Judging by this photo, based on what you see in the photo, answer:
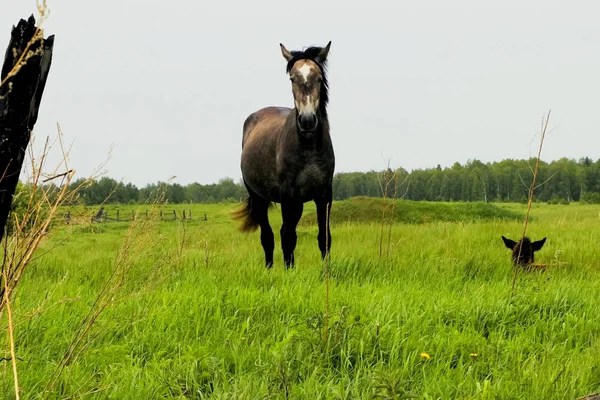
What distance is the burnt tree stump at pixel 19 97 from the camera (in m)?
1.79

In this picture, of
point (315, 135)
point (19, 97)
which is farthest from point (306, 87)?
point (19, 97)

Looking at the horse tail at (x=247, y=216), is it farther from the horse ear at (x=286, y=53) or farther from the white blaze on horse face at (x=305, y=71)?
the white blaze on horse face at (x=305, y=71)

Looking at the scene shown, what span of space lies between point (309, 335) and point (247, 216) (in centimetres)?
574

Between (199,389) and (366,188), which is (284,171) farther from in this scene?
(366,188)

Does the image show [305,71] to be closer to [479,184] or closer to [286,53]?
[286,53]

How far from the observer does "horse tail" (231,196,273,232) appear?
8.59 m

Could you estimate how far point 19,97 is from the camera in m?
1.81

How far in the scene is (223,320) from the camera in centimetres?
365

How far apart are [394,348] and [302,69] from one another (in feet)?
12.3

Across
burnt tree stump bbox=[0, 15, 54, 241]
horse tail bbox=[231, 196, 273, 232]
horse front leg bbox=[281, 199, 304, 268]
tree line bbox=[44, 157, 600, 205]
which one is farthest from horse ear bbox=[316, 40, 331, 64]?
tree line bbox=[44, 157, 600, 205]

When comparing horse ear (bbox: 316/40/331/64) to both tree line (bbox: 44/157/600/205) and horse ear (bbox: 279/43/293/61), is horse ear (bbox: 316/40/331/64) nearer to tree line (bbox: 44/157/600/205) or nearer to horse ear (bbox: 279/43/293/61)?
horse ear (bbox: 279/43/293/61)

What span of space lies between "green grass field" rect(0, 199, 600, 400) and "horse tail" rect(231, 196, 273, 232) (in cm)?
282

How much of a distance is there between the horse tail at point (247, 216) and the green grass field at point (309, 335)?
9.25 feet

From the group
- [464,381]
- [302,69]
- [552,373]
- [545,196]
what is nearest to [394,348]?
[464,381]
